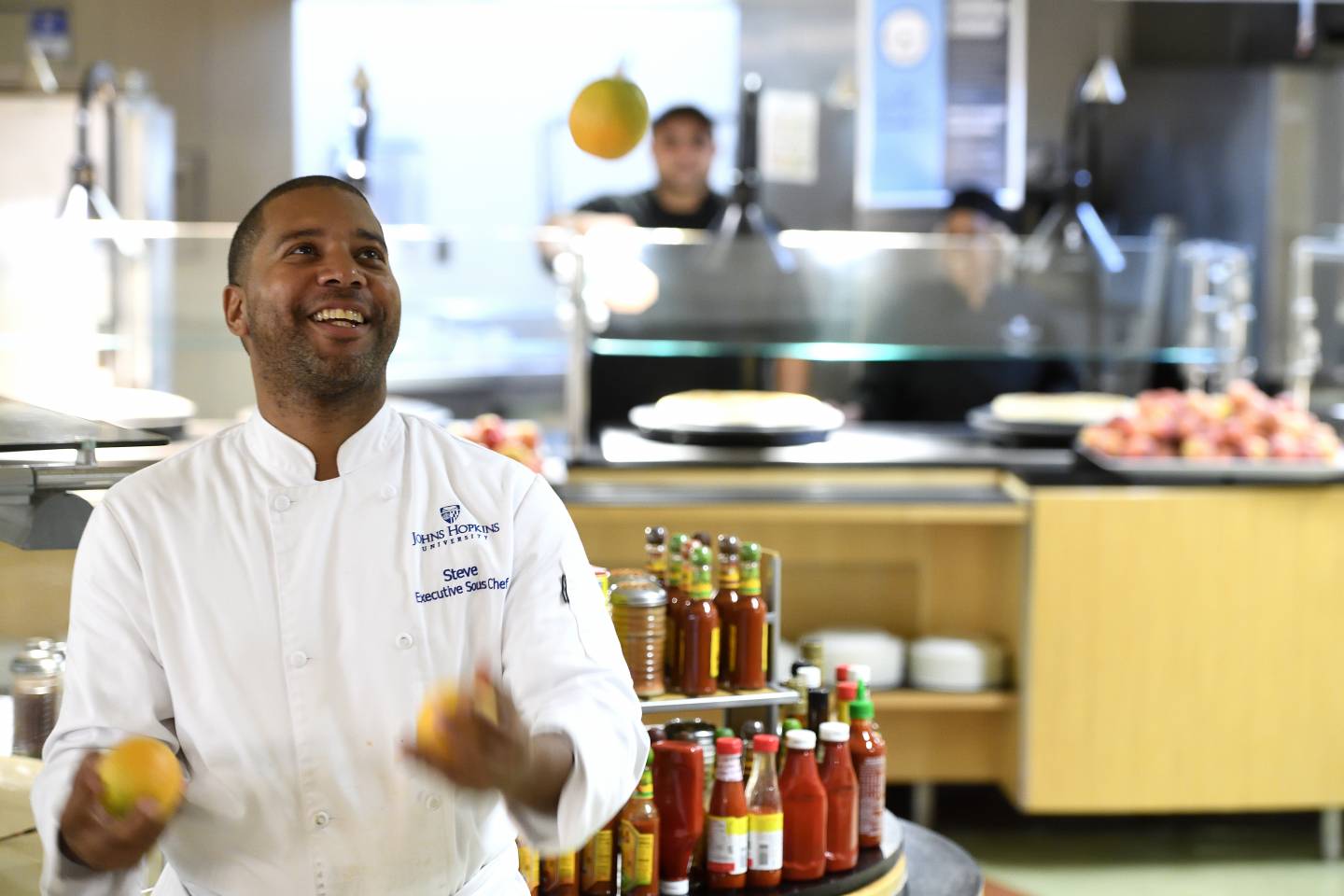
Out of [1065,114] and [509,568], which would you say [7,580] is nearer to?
[509,568]

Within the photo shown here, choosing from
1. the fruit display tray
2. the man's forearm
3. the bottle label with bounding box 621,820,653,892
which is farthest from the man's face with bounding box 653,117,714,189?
the man's forearm

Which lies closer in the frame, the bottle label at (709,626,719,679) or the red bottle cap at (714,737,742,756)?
the red bottle cap at (714,737,742,756)

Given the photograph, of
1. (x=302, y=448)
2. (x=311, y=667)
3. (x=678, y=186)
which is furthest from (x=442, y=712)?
(x=678, y=186)

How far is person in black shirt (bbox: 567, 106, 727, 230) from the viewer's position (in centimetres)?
526

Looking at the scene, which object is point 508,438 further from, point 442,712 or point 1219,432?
point 442,712

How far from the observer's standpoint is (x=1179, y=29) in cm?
621

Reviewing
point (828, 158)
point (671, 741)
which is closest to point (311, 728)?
point (671, 741)

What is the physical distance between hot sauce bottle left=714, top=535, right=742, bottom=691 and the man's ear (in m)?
0.93

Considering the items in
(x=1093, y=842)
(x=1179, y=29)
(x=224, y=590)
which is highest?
(x=1179, y=29)

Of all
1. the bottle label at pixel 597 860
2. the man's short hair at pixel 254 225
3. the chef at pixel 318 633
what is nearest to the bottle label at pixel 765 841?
the bottle label at pixel 597 860

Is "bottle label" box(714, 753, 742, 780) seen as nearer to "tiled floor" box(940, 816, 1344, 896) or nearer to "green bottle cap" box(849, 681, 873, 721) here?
"green bottle cap" box(849, 681, 873, 721)

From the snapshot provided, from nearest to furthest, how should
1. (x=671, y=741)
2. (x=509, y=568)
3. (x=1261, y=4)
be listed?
(x=509, y=568), (x=671, y=741), (x=1261, y=4)

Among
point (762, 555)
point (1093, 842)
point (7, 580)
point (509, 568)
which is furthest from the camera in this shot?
point (1093, 842)

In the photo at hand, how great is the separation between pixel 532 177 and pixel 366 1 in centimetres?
98
